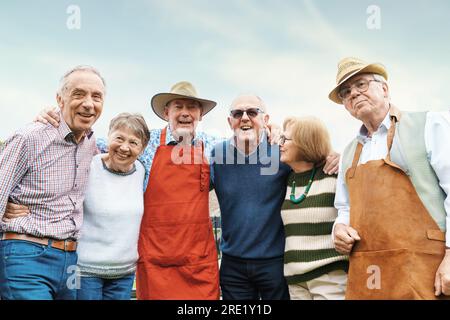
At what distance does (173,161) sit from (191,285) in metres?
0.93

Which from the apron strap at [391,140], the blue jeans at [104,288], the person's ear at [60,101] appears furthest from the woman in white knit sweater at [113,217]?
the apron strap at [391,140]

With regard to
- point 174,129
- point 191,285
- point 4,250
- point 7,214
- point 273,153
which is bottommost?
point 191,285

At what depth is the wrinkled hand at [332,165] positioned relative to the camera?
264 cm

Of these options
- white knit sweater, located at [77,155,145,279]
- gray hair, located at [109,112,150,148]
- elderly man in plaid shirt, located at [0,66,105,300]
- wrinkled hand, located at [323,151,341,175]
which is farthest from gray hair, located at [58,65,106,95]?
wrinkled hand, located at [323,151,341,175]

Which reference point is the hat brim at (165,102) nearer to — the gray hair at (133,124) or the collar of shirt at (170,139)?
the collar of shirt at (170,139)

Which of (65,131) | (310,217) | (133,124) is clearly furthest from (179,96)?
(310,217)

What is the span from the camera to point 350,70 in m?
2.62

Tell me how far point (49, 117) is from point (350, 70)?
192 centimetres

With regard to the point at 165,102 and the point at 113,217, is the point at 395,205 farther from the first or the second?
the point at 165,102

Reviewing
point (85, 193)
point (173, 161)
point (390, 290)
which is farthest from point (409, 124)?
point (85, 193)

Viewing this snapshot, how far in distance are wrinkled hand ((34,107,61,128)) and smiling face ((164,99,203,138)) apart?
950 millimetres

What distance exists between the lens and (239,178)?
295 centimetres

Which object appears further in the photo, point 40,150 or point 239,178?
point 239,178

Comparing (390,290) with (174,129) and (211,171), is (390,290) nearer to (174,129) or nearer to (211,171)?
(211,171)
